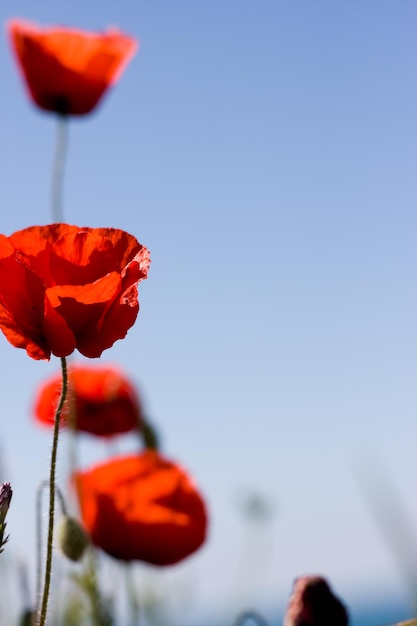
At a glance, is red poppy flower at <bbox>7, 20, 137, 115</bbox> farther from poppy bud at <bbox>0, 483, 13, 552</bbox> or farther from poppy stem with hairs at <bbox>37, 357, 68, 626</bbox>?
poppy bud at <bbox>0, 483, 13, 552</bbox>

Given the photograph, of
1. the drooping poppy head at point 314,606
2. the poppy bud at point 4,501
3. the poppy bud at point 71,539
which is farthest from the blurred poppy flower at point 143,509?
the poppy bud at point 4,501

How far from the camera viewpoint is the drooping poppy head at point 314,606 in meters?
0.87

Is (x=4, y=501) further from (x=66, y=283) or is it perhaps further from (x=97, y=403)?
(x=97, y=403)

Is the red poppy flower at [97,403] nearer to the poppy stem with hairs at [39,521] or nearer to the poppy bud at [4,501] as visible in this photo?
the poppy stem with hairs at [39,521]

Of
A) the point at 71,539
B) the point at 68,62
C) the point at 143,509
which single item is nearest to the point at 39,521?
the point at 71,539

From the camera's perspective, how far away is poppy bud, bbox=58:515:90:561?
1.33m

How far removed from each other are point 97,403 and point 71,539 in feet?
5.03

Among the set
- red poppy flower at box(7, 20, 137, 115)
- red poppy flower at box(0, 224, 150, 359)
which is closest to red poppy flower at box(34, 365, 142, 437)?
red poppy flower at box(7, 20, 137, 115)

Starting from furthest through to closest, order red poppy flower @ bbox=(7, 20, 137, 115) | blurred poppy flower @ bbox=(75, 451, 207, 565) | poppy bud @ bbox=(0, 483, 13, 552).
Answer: red poppy flower @ bbox=(7, 20, 137, 115)
blurred poppy flower @ bbox=(75, 451, 207, 565)
poppy bud @ bbox=(0, 483, 13, 552)

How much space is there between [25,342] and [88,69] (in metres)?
1.51

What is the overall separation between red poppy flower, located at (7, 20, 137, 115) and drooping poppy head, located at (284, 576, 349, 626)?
1608mm

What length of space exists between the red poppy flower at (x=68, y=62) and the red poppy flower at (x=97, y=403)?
0.69 m

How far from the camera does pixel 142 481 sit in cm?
203

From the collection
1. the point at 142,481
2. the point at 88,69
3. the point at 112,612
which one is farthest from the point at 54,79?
the point at 112,612
